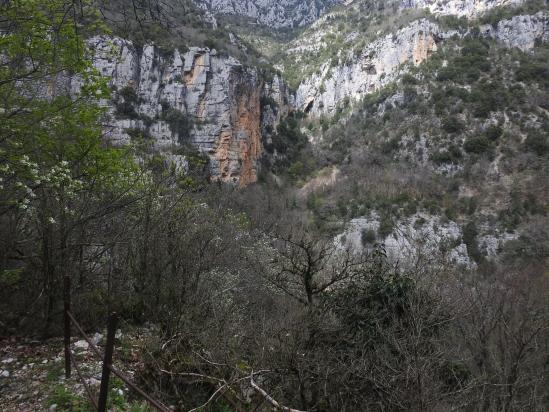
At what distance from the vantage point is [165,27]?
3732 millimetres

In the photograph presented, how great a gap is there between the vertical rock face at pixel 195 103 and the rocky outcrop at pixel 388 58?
2867cm

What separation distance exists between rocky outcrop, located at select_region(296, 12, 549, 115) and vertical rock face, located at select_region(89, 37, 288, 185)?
28.7 meters

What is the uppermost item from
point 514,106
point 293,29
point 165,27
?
point 293,29

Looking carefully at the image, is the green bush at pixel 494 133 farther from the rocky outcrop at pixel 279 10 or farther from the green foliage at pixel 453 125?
the rocky outcrop at pixel 279 10

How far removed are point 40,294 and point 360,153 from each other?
181ft

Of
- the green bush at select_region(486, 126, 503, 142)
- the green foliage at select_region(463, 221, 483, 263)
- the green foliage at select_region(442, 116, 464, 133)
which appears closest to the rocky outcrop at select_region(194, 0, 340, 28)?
the green foliage at select_region(442, 116, 464, 133)

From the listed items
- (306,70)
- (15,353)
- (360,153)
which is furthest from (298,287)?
(306,70)

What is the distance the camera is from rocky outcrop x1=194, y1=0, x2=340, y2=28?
92125mm

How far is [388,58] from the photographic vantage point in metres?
66.5

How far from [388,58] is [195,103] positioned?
130 feet

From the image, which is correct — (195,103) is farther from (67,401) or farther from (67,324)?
(67,401)

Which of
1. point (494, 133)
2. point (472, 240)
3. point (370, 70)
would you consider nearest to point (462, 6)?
point (370, 70)

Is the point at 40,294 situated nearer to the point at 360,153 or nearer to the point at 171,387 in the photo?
the point at 171,387

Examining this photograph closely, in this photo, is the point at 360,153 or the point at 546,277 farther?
the point at 360,153
